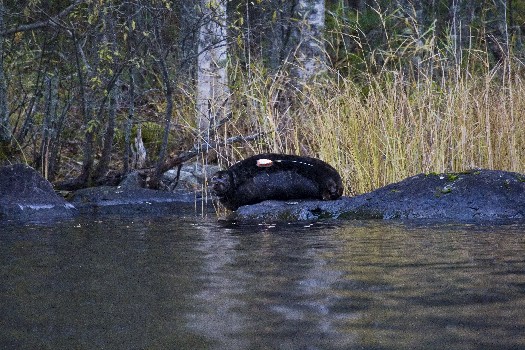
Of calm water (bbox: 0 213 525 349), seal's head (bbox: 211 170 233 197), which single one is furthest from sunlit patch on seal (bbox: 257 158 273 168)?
calm water (bbox: 0 213 525 349)

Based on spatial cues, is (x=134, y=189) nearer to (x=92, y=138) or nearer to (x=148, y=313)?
(x=92, y=138)

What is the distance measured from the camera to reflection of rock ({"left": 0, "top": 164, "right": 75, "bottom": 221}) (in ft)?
26.8

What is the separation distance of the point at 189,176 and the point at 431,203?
4.97 metres

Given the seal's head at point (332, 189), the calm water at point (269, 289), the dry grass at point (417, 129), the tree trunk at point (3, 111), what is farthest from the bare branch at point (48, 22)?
the calm water at point (269, 289)

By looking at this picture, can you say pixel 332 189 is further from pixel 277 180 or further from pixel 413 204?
pixel 413 204

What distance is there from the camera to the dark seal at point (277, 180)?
25.6 feet

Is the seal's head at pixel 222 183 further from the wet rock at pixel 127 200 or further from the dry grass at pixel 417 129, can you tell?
the wet rock at pixel 127 200

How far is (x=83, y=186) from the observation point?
10.4 m

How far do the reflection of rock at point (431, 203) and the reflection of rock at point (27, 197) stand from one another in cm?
202

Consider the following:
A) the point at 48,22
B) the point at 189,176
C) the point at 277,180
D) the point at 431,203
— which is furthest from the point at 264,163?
the point at 189,176

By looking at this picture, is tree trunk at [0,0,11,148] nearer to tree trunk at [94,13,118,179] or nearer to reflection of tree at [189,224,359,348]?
tree trunk at [94,13,118,179]

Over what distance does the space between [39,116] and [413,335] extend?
33.4 ft

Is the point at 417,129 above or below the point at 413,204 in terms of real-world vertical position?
above

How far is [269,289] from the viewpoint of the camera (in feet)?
11.9
